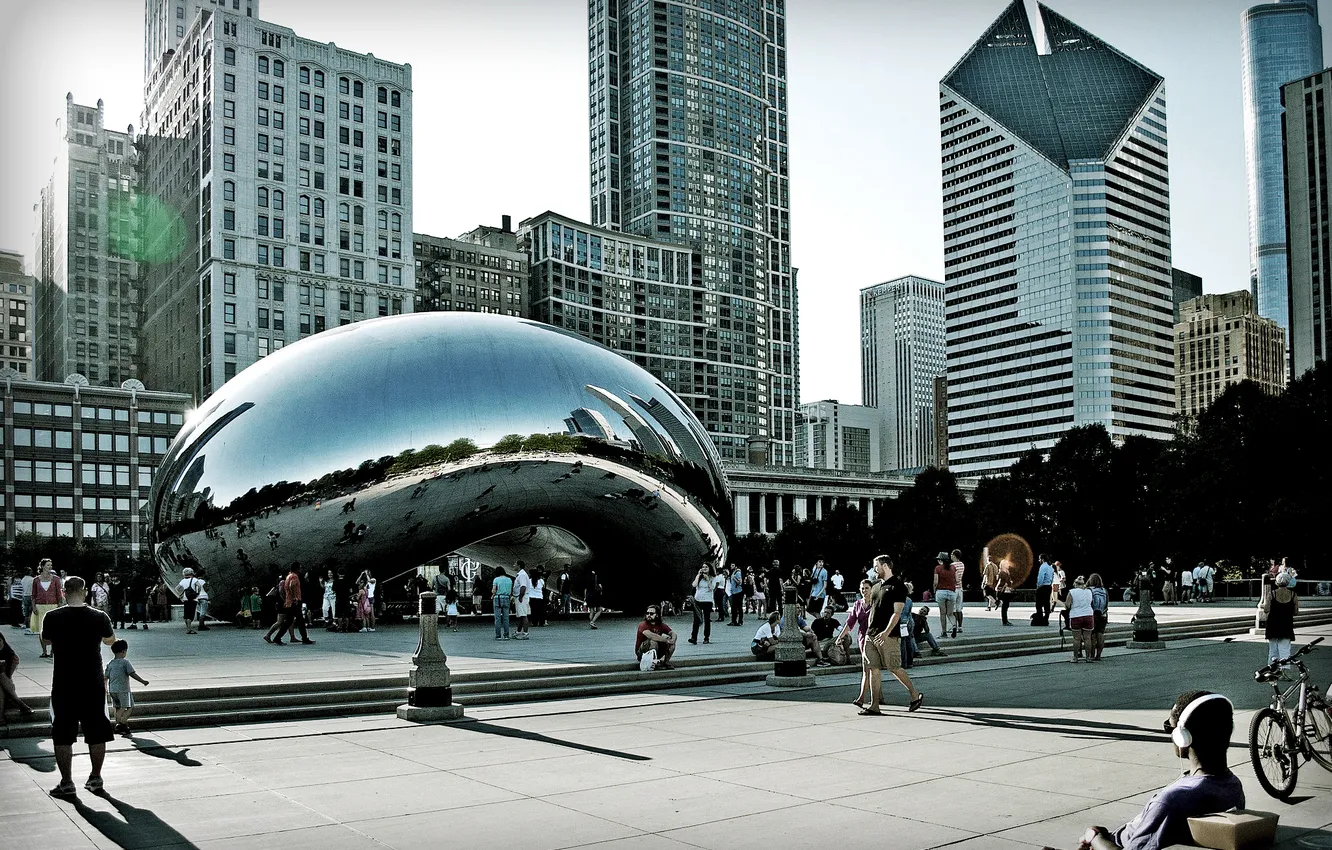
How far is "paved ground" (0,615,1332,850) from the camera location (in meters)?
7.30

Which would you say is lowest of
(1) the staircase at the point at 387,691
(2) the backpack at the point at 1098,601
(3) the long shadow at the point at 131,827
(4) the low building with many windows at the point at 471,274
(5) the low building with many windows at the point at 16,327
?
(1) the staircase at the point at 387,691

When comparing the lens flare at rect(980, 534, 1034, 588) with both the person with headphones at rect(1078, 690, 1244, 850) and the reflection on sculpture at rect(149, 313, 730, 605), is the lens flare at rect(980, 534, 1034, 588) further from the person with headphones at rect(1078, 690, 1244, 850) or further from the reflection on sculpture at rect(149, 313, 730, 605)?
the person with headphones at rect(1078, 690, 1244, 850)

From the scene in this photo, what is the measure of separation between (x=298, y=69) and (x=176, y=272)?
2792 cm

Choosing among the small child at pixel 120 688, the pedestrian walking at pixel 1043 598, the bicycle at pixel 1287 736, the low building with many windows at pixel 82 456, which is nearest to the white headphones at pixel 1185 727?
the bicycle at pixel 1287 736

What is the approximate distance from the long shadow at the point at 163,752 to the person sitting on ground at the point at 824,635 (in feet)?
35.6

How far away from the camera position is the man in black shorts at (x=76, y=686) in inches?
336

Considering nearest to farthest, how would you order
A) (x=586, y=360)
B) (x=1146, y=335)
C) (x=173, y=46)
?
(x=586, y=360)
(x=173, y=46)
(x=1146, y=335)

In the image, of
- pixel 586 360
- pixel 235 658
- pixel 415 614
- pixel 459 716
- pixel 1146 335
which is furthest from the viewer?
pixel 1146 335

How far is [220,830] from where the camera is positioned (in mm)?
7422

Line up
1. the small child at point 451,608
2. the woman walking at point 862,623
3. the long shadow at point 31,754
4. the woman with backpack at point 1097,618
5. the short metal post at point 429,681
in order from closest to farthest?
the long shadow at point 31,754 → the short metal post at point 429,681 → the woman walking at point 862,623 → the woman with backpack at point 1097,618 → the small child at point 451,608

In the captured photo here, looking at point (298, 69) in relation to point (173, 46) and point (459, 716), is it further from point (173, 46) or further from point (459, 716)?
point (459, 716)

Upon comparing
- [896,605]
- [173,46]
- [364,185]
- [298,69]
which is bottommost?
[896,605]

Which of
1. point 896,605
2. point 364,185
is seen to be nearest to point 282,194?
point 364,185

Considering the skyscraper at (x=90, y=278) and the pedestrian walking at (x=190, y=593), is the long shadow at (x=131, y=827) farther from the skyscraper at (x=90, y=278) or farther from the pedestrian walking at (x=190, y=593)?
the skyscraper at (x=90, y=278)
